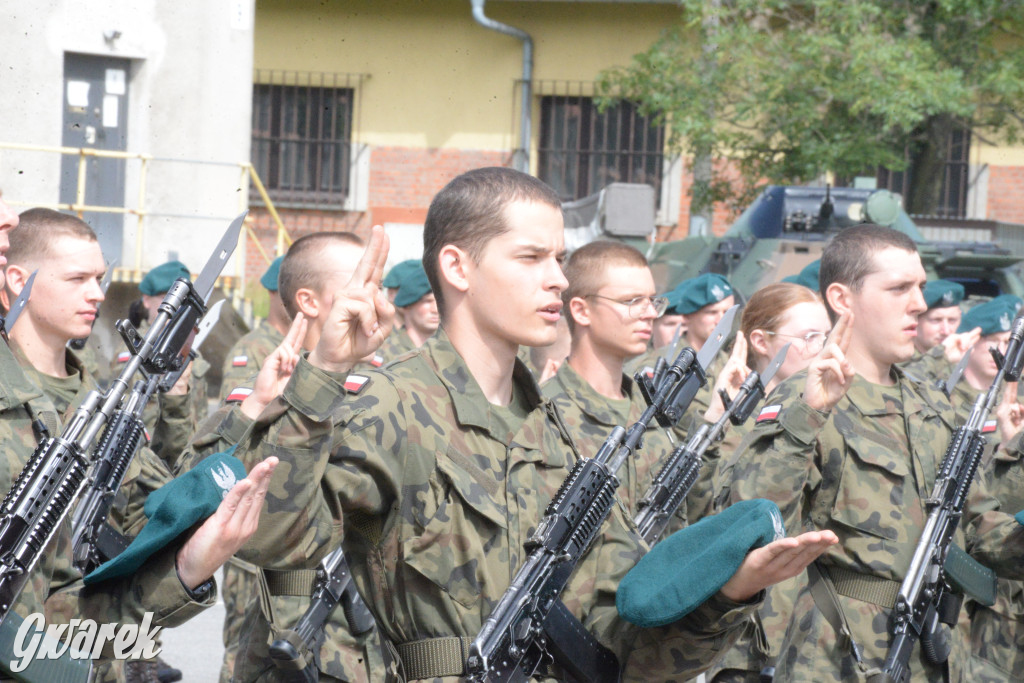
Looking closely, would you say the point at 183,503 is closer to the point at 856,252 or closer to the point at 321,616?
the point at 321,616

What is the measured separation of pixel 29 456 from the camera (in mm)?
2689

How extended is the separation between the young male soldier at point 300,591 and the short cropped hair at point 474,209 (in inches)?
58.4

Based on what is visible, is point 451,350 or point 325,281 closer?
point 451,350

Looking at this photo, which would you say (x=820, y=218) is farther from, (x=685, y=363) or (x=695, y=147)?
(x=685, y=363)

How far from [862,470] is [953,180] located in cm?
1577

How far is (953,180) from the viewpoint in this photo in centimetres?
1850

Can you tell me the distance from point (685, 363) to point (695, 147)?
12261 mm

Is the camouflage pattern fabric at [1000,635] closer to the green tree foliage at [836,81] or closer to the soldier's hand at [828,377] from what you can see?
the soldier's hand at [828,377]

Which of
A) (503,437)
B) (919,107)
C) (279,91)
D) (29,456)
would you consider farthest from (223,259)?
(279,91)

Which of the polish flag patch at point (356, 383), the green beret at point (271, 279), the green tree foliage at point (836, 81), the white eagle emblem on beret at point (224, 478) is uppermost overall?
the green tree foliage at point (836, 81)

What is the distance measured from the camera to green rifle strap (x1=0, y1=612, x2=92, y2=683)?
8.27 ft

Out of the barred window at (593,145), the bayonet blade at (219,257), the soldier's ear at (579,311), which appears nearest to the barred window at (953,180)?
the barred window at (593,145)

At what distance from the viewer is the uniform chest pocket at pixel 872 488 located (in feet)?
12.4

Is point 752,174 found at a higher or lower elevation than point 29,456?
higher
